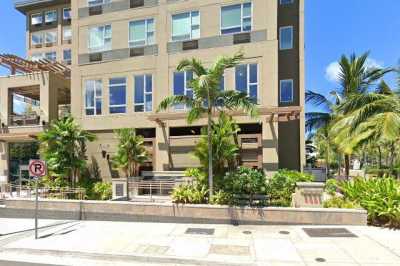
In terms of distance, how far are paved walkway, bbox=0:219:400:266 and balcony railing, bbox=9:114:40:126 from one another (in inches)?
576

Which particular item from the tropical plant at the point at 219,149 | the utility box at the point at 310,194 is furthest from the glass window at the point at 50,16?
the utility box at the point at 310,194

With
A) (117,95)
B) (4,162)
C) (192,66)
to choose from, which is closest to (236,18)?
(192,66)

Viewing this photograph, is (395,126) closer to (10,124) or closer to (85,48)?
(85,48)

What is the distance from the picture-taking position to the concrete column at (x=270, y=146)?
18.6m

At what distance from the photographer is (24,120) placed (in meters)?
24.9

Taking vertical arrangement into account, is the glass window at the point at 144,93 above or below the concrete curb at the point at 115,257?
above

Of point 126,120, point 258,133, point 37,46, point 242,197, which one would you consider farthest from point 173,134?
point 37,46

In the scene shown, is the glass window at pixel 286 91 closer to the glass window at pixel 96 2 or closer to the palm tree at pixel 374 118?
the palm tree at pixel 374 118

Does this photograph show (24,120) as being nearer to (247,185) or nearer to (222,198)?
(222,198)

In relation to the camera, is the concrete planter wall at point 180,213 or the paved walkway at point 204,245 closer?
the paved walkway at point 204,245

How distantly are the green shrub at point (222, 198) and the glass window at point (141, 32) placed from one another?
1257 cm

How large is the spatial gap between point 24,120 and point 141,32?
11495mm

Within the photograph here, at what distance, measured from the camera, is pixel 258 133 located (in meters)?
19.6

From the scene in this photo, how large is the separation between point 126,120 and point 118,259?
533 inches
